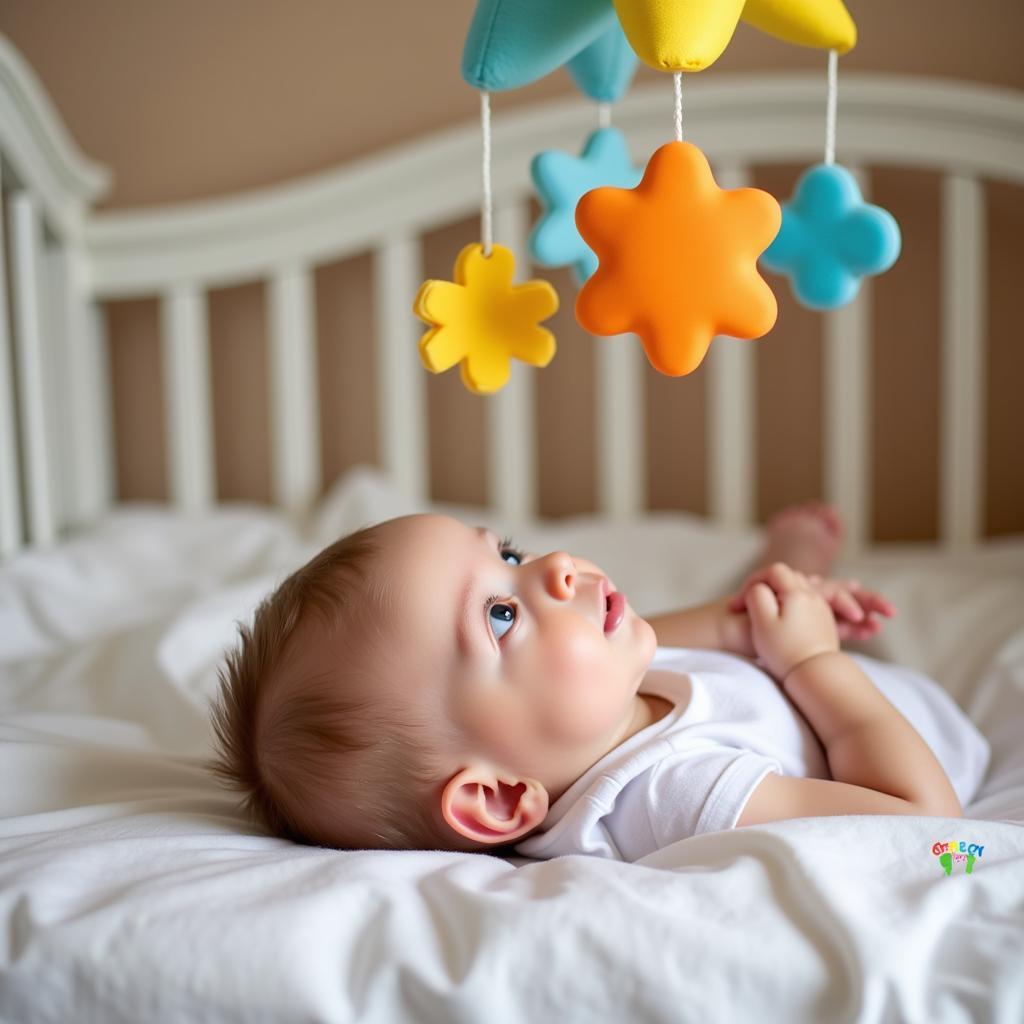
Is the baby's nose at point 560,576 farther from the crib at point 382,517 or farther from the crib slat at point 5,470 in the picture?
the crib slat at point 5,470

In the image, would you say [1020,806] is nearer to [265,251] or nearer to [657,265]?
[657,265]

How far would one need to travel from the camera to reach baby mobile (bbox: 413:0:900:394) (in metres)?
0.62

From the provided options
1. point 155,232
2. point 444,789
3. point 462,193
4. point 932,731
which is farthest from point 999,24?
point 444,789

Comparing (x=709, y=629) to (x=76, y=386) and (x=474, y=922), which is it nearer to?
(x=474, y=922)

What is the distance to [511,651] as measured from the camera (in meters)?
0.68

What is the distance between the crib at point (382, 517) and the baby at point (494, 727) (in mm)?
60

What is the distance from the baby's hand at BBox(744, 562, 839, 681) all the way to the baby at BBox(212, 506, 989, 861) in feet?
0.17

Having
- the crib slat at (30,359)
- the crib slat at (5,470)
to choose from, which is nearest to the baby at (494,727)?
the crib slat at (5,470)

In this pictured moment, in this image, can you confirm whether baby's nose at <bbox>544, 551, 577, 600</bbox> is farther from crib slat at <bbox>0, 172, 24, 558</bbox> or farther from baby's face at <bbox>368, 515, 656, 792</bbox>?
crib slat at <bbox>0, 172, 24, 558</bbox>

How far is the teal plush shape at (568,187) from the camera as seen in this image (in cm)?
79

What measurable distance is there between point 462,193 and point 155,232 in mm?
463

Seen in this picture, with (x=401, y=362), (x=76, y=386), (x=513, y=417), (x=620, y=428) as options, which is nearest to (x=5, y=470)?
(x=76, y=386)

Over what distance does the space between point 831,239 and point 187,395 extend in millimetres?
1134

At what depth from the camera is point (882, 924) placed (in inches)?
19.2
